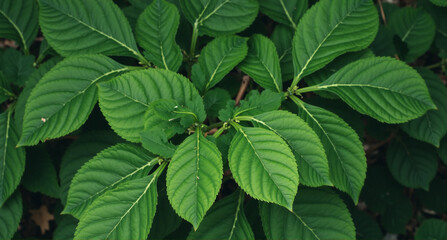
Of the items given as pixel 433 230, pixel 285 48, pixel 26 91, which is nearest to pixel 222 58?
pixel 285 48

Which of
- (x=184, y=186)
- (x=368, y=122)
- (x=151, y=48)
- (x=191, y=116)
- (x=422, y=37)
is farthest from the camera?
(x=368, y=122)

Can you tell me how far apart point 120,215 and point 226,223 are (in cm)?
55

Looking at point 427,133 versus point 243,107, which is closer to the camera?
point 243,107

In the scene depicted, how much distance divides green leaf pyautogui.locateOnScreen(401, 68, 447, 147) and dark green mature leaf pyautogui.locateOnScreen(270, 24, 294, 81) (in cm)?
80

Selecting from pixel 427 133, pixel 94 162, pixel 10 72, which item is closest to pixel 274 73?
pixel 94 162

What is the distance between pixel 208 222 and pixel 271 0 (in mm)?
1192

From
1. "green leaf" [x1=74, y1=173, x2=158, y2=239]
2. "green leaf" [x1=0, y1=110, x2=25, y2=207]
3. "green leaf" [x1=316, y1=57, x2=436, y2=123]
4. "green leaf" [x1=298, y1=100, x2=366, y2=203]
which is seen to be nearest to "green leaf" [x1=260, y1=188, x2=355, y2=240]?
"green leaf" [x1=298, y1=100, x2=366, y2=203]

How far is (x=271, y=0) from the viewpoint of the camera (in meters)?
1.96

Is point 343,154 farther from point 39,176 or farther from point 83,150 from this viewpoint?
point 39,176

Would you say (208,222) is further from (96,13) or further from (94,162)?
(96,13)

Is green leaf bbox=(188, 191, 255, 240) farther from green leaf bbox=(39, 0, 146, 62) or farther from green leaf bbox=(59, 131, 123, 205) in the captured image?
green leaf bbox=(39, 0, 146, 62)

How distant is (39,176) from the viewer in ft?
6.80

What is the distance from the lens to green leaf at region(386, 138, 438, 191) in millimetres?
2469

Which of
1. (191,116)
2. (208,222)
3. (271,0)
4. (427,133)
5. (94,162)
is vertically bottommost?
(208,222)
